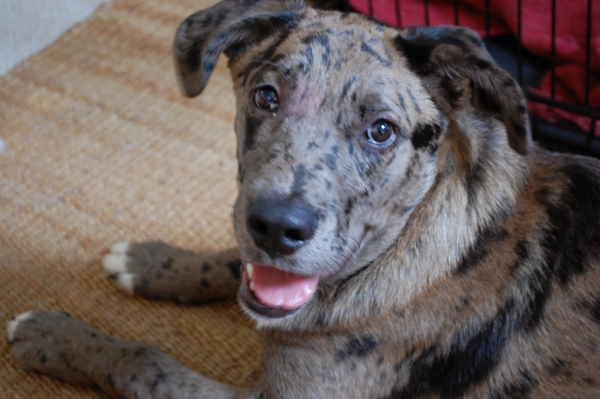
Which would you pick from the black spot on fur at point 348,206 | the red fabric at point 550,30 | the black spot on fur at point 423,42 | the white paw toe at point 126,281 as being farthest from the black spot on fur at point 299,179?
the red fabric at point 550,30

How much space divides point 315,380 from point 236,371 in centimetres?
64

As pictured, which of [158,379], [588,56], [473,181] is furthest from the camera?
[588,56]

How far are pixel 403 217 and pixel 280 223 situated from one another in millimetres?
522

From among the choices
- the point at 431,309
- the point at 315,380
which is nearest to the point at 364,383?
the point at 315,380

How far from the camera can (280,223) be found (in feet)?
5.90

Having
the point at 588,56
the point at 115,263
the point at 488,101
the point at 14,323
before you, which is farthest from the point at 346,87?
the point at 588,56

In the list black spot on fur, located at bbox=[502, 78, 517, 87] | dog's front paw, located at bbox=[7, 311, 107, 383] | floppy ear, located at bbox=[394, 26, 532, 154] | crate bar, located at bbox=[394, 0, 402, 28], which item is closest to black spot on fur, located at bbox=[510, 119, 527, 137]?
floppy ear, located at bbox=[394, 26, 532, 154]

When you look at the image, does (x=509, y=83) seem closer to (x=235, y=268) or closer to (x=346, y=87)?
(x=346, y=87)

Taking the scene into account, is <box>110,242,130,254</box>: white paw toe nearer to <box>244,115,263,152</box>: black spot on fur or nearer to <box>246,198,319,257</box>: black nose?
<box>244,115,263,152</box>: black spot on fur

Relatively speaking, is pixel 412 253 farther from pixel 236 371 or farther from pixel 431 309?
pixel 236 371

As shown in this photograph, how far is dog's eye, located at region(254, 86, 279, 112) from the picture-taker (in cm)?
205

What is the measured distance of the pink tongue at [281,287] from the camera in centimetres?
204

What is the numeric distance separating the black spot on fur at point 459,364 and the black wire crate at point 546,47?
1756 mm

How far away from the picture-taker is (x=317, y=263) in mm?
1937
